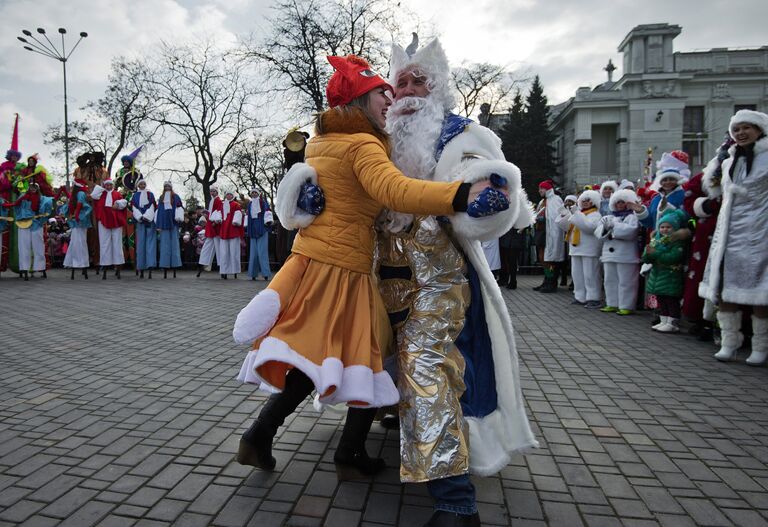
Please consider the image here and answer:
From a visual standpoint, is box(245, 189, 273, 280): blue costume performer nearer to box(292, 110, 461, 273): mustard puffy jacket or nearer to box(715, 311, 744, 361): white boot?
box(715, 311, 744, 361): white boot

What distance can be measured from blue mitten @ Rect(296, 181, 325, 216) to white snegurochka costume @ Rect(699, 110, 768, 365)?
15.3ft

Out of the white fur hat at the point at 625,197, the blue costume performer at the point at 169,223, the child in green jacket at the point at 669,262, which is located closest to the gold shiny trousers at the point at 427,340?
the child in green jacket at the point at 669,262

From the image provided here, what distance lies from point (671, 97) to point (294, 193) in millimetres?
48898

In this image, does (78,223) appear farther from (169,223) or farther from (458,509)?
(458,509)

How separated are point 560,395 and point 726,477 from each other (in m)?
1.49

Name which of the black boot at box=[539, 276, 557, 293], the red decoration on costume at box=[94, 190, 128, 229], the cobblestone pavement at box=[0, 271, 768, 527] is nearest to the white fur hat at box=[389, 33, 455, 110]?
the cobblestone pavement at box=[0, 271, 768, 527]

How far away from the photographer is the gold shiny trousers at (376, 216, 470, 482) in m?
2.24

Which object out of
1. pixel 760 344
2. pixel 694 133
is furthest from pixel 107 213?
pixel 694 133

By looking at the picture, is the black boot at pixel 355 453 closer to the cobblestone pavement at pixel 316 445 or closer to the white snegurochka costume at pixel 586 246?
the cobblestone pavement at pixel 316 445

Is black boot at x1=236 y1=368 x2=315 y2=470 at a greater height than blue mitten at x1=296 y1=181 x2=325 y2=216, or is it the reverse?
blue mitten at x1=296 y1=181 x2=325 y2=216

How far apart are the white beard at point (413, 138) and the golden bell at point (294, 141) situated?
0.49 metres

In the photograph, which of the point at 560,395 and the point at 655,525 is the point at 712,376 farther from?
the point at 655,525

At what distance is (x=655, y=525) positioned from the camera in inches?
92.0

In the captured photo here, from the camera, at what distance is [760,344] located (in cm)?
527
